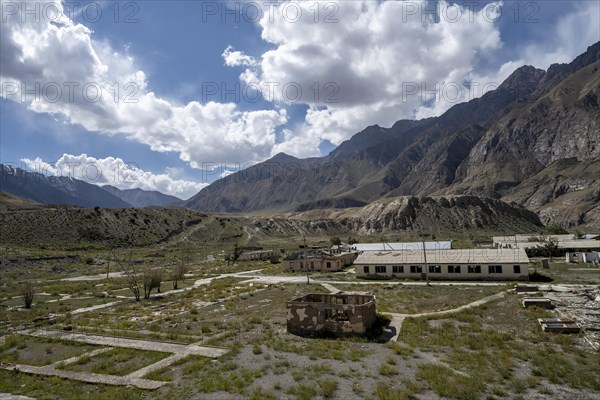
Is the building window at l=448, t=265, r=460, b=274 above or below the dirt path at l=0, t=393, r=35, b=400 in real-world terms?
above

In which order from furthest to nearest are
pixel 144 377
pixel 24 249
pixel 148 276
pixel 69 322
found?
pixel 24 249 → pixel 148 276 → pixel 69 322 → pixel 144 377

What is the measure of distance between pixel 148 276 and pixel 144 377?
29.0 m

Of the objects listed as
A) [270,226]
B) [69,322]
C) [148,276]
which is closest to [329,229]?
[270,226]

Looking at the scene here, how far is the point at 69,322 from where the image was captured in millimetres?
30344

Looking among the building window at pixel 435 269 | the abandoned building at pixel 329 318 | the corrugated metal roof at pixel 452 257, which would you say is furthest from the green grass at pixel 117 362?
the building window at pixel 435 269

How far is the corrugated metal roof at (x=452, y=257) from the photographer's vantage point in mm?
48750

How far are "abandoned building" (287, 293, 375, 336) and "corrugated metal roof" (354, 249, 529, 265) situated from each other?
28.2 m

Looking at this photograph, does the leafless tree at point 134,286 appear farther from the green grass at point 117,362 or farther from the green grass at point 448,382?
the green grass at point 448,382

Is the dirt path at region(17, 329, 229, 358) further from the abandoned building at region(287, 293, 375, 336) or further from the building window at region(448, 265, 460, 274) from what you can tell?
the building window at region(448, 265, 460, 274)

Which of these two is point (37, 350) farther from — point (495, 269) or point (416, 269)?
point (495, 269)

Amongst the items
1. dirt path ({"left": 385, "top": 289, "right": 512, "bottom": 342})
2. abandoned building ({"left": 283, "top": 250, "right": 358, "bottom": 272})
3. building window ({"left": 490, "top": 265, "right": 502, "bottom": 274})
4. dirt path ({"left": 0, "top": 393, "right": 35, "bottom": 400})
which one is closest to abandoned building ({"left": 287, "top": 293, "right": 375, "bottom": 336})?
dirt path ({"left": 385, "top": 289, "right": 512, "bottom": 342})

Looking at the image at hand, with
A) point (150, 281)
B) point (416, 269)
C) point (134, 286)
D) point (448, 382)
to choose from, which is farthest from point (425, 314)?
point (134, 286)

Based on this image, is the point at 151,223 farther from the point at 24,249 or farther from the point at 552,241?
the point at 552,241

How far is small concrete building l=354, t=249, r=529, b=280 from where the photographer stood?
157 feet
